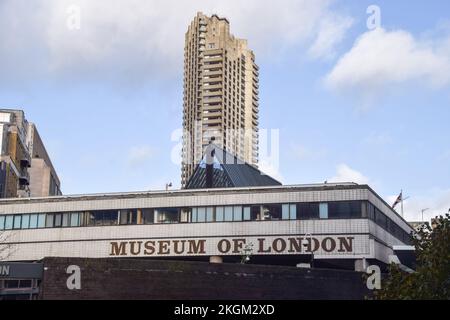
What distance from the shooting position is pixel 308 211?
70875 mm

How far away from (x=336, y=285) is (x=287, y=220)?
10583mm

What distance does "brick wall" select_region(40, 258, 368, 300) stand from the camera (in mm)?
52750

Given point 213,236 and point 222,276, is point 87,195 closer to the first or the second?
point 213,236

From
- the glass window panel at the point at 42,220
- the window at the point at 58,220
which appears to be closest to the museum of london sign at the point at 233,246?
the window at the point at 58,220

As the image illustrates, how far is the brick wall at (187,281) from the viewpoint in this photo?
173 ft

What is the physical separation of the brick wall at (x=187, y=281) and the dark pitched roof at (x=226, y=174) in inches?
857

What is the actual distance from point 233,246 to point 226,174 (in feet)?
40.4

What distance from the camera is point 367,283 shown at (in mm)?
63125

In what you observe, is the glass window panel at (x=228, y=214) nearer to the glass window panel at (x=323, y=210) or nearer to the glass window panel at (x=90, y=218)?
the glass window panel at (x=323, y=210)

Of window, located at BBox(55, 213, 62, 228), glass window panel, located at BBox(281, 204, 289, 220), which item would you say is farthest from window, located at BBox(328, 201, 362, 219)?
window, located at BBox(55, 213, 62, 228)

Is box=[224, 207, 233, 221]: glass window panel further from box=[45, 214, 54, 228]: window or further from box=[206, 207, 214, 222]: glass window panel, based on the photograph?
box=[45, 214, 54, 228]: window

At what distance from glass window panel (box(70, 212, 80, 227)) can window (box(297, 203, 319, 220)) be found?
24148mm

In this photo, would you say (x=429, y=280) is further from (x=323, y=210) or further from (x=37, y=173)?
(x=37, y=173)

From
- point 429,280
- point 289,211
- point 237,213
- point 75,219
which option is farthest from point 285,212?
point 429,280
